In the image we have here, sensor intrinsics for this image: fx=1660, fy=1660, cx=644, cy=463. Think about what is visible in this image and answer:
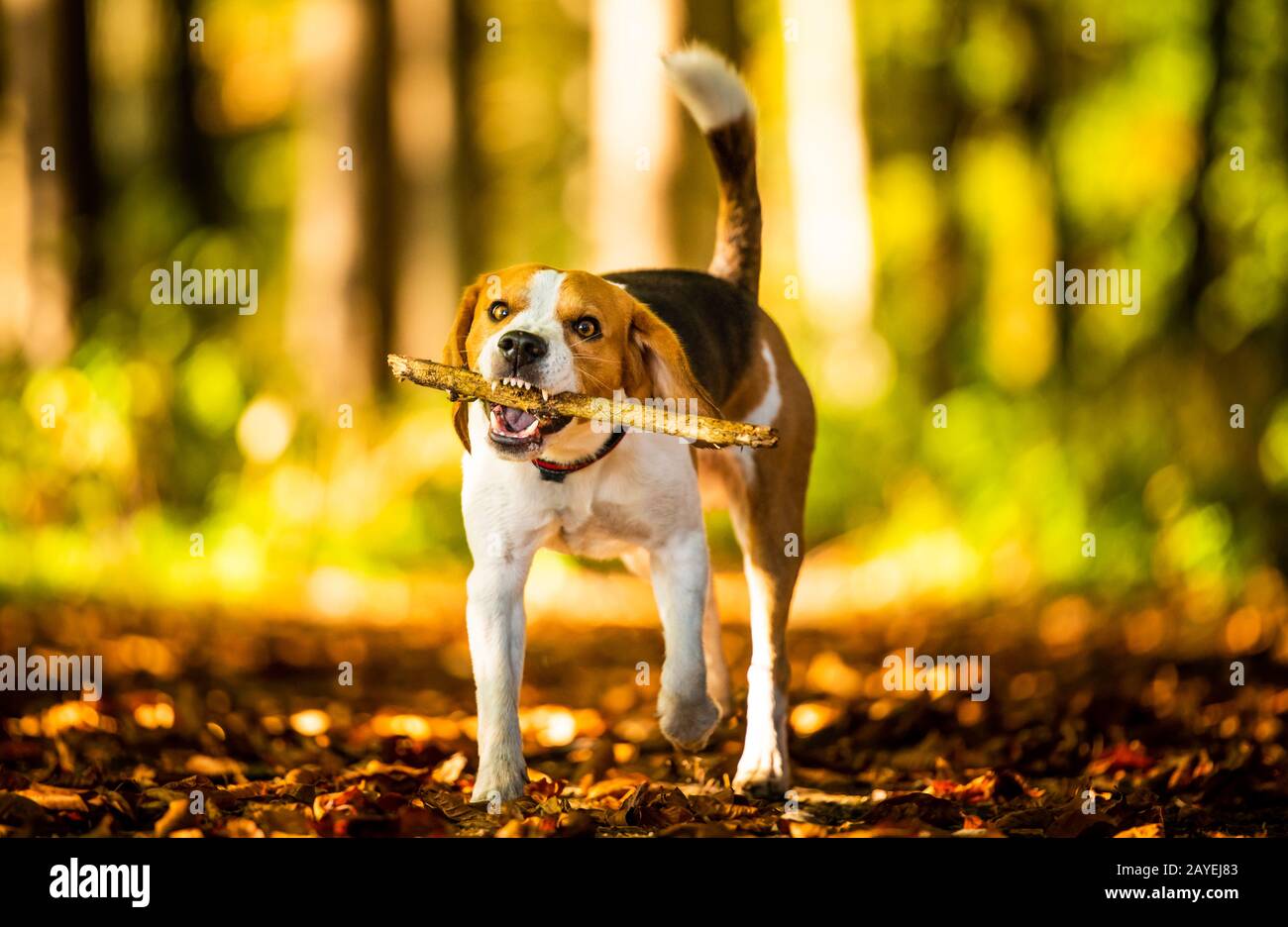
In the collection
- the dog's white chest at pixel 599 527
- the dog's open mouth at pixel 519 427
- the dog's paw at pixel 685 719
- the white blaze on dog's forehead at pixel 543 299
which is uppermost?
the white blaze on dog's forehead at pixel 543 299

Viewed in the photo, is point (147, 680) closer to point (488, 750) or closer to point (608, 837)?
point (488, 750)

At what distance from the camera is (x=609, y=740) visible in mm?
6270

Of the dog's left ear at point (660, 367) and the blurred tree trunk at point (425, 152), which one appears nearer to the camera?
the dog's left ear at point (660, 367)

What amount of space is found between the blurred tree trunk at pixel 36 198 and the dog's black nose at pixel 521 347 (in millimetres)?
7725

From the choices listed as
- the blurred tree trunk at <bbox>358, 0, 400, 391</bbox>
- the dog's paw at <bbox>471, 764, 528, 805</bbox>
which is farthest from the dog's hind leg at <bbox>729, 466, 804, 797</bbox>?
the blurred tree trunk at <bbox>358, 0, 400, 391</bbox>

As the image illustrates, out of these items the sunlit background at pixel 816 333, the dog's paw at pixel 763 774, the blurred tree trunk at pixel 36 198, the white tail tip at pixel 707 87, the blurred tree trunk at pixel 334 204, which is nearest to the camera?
the dog's paw at pixel 763 774

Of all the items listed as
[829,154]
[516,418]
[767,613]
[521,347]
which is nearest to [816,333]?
[829,154]

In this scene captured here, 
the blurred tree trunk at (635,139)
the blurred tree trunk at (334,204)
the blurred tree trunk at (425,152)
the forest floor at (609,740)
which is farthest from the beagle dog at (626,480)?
the blurred tree trunk at (425,152)

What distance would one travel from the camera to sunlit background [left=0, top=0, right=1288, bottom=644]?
10008 millimetres

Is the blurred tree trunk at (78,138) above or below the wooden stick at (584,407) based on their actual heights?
above

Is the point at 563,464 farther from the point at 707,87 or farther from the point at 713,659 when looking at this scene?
the point at 707,87

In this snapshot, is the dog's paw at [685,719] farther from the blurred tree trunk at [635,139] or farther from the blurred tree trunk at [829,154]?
the blurred tree trunk at [829,154]

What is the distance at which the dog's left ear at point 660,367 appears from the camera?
16.0 feet
